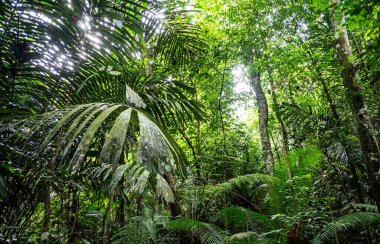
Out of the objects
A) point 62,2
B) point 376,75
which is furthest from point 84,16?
point 376,75

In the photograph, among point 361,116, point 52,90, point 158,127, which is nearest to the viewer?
point 158,127

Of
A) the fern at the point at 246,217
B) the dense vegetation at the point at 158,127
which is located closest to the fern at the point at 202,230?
the dense vegetation at the point at 158,127

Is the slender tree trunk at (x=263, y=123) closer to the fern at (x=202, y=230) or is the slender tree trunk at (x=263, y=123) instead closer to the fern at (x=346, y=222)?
the fern at (x=346, y=222)

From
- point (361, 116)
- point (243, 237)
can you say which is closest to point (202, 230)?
point (243, 237)

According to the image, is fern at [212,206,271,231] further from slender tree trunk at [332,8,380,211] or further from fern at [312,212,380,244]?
slender tree trunk at [332,8,380,211]

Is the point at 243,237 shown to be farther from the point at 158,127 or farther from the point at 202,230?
the point at 158,127

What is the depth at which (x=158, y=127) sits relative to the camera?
1.46 meters

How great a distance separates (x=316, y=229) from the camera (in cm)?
357

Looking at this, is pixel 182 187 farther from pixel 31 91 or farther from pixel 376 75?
pixel 376 75

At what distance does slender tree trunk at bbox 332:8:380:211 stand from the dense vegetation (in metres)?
0.01

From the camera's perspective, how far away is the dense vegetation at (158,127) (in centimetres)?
188

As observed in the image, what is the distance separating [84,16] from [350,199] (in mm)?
5138

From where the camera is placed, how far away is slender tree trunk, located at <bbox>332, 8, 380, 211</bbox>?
3.35 meters

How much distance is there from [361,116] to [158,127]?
10.3 ft
